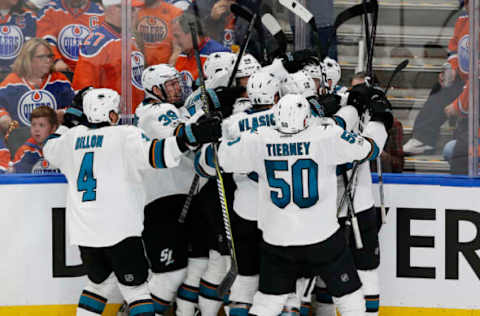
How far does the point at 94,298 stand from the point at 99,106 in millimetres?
943

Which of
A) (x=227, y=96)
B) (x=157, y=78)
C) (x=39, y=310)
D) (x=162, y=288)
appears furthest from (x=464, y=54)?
(x=39, y=310)

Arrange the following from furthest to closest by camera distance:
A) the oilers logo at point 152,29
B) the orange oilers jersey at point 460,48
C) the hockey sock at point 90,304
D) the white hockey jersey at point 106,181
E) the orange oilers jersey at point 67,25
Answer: the oilers logo at point 152,29
the orange oilers jersey at point 67,25
the orange oilers jersey at point 460,48
the hockey sock at point 90,304
the white hockey jersey at point 106,181

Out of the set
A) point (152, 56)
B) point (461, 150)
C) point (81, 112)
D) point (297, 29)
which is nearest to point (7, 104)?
point (81, 112)

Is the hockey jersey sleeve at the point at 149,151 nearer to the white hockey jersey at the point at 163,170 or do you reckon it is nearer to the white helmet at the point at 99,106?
the white helmet at the point at 99,106

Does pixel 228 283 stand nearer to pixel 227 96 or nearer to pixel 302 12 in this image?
pixel 227 96

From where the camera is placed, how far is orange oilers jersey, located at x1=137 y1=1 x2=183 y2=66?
4.27 m

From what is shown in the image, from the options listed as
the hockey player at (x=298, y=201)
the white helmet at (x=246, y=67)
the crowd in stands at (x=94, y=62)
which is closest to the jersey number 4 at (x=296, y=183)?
the hockey player at (x=298, y=201)

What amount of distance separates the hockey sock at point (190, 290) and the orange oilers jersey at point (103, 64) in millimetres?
1001

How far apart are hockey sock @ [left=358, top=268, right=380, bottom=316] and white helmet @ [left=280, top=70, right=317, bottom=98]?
3.19ft

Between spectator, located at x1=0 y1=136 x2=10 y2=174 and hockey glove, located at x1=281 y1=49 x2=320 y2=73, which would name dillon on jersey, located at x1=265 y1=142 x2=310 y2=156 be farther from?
spectator, located at x1=0 y1=136 x2=10 y2=174

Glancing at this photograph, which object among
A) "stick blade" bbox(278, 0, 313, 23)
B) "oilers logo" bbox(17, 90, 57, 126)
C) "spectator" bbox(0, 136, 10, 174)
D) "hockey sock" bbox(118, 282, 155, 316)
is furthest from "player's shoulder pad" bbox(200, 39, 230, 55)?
"hockey sock" bbox(118, 282, 155, 316)

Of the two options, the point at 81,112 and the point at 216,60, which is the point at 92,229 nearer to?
the point at 81,112

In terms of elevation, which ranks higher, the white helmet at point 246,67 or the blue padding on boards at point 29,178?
the white helmet at point 246,67

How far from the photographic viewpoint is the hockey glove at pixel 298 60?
394cm
